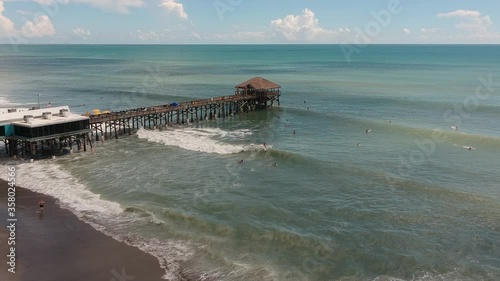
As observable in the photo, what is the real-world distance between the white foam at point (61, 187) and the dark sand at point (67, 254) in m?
1.83

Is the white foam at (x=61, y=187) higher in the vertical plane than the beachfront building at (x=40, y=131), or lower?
lower

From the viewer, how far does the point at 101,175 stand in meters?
39.7

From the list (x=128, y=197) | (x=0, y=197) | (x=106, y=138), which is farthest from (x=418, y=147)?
(x=0, y=197)

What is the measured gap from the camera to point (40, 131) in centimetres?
4275

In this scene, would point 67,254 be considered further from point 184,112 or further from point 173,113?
point 184,112

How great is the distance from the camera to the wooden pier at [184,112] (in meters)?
54.6

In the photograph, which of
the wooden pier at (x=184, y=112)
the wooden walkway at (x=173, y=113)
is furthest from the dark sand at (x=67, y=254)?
the wooden pier at (x=184, y=112)

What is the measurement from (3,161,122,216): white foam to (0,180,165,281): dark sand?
6.02 feet

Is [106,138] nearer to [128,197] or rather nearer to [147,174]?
[147,174]

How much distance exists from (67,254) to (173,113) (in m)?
46.4

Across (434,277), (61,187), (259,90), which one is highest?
(259,90)

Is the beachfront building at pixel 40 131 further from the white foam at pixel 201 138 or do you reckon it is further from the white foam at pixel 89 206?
the white foam at pixel 201 138

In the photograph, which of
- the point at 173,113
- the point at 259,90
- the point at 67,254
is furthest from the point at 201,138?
the point at 67,254

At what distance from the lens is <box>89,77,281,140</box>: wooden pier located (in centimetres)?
5459
